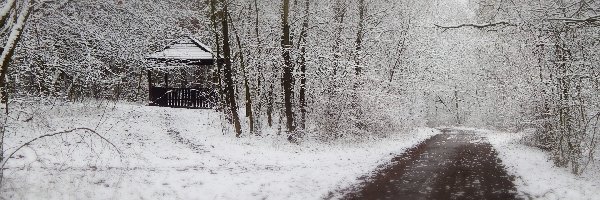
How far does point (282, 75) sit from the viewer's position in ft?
59.0

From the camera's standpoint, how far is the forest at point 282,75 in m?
9.42

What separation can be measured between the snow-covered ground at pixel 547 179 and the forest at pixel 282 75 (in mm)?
283

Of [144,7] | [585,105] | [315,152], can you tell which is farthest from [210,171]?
[144,7]

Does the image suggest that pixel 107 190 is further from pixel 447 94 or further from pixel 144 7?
pixel 447 94

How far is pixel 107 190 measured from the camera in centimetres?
843

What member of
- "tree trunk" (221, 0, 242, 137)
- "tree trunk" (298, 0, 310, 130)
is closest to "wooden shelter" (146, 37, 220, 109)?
"tree trunk" (221, 0, 242, 137)

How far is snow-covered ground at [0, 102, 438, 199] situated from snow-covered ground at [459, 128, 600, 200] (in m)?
3.74

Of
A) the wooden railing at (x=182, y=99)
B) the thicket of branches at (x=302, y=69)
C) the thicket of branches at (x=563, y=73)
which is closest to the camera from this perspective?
the thicket of branches at (x=563, y=73)

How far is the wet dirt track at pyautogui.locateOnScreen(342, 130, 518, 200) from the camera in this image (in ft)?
30.4

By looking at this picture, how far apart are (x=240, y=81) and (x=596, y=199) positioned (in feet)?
44.2

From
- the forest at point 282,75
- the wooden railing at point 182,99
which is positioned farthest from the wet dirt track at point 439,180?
the wooden railing at point 182,99

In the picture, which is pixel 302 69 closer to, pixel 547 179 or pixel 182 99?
pixel 547 179

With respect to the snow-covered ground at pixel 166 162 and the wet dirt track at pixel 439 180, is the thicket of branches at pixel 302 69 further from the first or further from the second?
the wet dirt track at pixel 439 180

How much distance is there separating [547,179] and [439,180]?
263 centimetres
